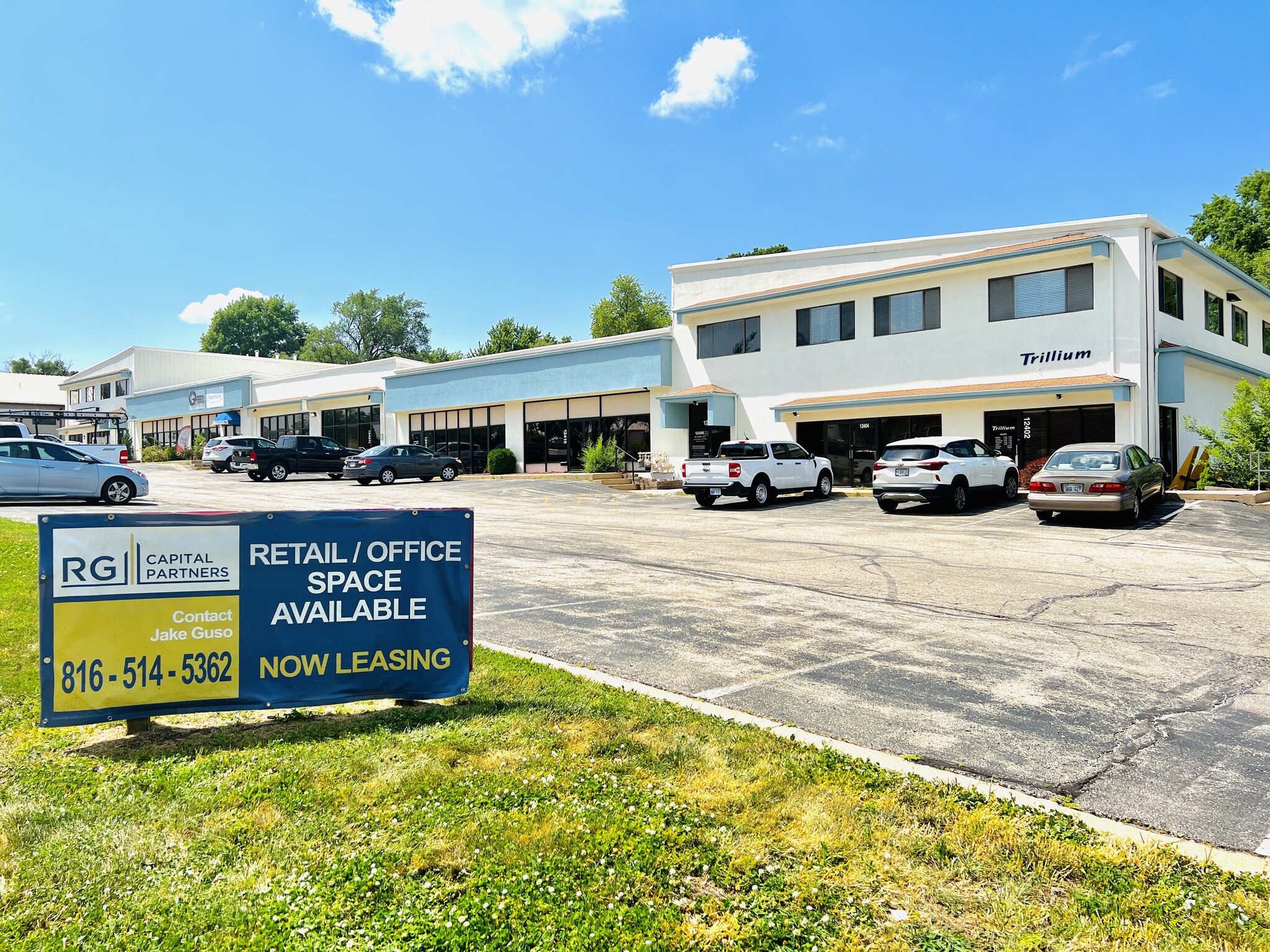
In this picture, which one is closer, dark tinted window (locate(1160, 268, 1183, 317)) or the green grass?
the green grass

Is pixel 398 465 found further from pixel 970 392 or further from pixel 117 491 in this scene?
pixel 970 392

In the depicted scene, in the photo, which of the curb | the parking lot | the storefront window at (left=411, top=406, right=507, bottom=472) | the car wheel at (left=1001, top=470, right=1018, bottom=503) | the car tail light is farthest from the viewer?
the storefront window at (left=411, top=406, right=507, bottom=472)

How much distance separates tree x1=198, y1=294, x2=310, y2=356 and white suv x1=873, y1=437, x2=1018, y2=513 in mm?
105272

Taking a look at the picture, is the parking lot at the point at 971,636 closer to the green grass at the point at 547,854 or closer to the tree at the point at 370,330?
the green grass at the point at 547,854

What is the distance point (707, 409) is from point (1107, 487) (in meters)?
16.1

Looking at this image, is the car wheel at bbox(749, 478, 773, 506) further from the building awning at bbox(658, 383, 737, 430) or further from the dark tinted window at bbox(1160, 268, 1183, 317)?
the dark tinted window at bbox(1160, 268, 1183, 317)

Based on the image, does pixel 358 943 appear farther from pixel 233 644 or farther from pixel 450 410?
pixel 450 410

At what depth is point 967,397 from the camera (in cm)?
2342

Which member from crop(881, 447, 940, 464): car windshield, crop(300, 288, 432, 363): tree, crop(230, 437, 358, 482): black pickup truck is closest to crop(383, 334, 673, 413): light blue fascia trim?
crop(230, 437, 358, 482): black pickup truck

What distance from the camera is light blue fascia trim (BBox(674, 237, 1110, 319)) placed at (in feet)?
71.1

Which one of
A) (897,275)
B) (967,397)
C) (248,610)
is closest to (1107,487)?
(967,397)

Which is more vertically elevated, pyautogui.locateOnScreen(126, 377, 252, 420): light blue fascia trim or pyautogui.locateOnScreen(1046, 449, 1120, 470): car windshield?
pyautogui.locateOnScreen(126, 377, 252, 420): light blue fascia trim

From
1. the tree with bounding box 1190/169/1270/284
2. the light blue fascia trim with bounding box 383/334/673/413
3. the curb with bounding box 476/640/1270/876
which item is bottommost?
the curb with bounding box 476/640/1270/876

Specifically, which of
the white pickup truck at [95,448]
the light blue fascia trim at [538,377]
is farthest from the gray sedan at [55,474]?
the light blue fascia trim at [538,377]
